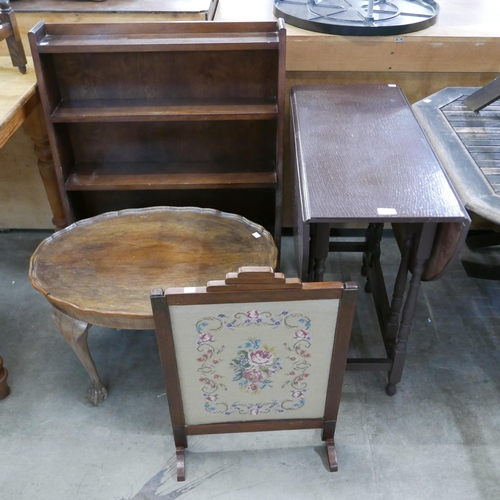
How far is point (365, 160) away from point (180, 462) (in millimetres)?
1086

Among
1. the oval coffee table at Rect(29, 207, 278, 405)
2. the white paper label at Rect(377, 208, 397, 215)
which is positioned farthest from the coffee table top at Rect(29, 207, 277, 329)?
the white paper label at Rect(377, 208, 397, 215)

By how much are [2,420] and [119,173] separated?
104 centimetres

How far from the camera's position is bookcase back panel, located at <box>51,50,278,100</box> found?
1952mm

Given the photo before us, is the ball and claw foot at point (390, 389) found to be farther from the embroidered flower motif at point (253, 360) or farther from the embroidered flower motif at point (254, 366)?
the embroidered flower motif at point (254, 366)

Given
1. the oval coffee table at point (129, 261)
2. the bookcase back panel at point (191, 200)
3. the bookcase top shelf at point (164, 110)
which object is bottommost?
the bookcase back panel at point (191, 200)

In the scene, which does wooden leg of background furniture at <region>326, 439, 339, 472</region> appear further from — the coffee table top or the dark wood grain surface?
the dark wood grain surface

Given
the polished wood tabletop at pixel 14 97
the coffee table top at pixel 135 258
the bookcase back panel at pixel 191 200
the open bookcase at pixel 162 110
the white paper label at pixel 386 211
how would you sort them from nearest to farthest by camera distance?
the white paper label at pixel 386 211 < the coffee table top at pixel 135 258 < the polished wood tabletop at pixel 14 97 < the open bookcase at pixel 162 110 < the bookcase back panel at pixel 191 200

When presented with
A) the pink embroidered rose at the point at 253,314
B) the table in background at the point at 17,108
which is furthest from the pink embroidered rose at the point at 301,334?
the table in background at the point at 17,108

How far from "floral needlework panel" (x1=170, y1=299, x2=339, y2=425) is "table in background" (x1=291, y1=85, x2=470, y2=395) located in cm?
25

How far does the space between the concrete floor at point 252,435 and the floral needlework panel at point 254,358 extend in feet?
0.69

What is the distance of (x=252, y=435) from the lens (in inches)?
66.6

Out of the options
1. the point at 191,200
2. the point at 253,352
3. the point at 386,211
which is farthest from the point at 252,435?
the point at 191,200

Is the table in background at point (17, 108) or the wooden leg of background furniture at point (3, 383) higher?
the table in background at point (17, 108)

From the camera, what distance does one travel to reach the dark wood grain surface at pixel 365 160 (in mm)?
1308
